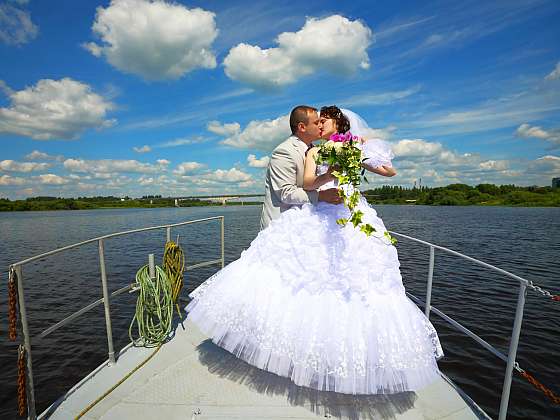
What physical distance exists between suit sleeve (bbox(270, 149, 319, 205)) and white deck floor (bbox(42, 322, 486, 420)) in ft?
5.24

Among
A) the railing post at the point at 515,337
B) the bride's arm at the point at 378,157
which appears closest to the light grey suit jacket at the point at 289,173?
the bride's arm at the point at 378,157

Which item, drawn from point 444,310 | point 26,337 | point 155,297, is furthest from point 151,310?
point 444,310

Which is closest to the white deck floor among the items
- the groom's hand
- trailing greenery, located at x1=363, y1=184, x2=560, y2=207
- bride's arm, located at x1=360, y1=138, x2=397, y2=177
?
the groom's hand

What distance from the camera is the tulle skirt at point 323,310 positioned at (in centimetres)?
219

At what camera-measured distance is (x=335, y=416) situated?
7.72 feet

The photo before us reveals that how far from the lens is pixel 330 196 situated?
257 cm

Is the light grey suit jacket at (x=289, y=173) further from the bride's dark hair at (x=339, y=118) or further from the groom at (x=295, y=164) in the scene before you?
the bride's dark hair at (x=339, y=118)

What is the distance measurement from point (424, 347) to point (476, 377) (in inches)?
201

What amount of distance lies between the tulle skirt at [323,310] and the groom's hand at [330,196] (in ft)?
0.48

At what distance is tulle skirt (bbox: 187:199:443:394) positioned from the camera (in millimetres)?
2188

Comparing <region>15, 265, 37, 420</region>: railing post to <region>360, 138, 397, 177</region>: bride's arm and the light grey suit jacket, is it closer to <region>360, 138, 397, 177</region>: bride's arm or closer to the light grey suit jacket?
the light grey suit jacket

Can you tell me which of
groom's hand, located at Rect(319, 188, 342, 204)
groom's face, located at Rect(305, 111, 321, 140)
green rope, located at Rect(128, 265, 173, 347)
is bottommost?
green rope, located at Rect(128, 265, 173, 347)

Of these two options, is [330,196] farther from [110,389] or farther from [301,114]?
[110,389]

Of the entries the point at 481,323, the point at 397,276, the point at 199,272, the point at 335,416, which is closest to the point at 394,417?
the point at 335,416
